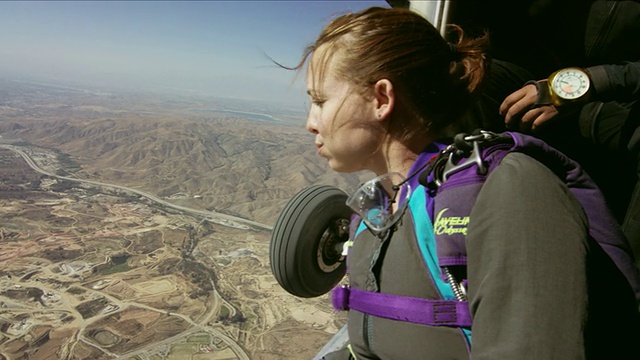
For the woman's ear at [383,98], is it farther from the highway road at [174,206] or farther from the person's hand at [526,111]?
the highway road at [174,206]

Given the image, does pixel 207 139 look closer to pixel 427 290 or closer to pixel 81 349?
pixel 81 349

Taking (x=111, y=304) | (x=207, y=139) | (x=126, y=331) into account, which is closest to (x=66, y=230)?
(x=111, y=304)

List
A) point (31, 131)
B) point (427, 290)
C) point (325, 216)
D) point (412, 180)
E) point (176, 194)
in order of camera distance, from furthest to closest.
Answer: point (31, 131) < point (176, 194) < point (325, 216) < point (412, 180) < point (427, 290)

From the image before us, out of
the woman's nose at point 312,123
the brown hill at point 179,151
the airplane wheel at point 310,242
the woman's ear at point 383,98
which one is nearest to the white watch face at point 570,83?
the woman's ear at point 383,98

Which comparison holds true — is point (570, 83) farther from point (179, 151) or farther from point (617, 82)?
point (179, 151)

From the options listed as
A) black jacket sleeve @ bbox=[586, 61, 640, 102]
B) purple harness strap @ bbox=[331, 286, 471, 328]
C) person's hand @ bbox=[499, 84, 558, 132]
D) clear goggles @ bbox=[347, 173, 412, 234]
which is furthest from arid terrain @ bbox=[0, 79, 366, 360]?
purple harness strap @ bbox=[331, 286, 471, 328]

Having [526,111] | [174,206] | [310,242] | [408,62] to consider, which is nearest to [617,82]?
[526,111]
